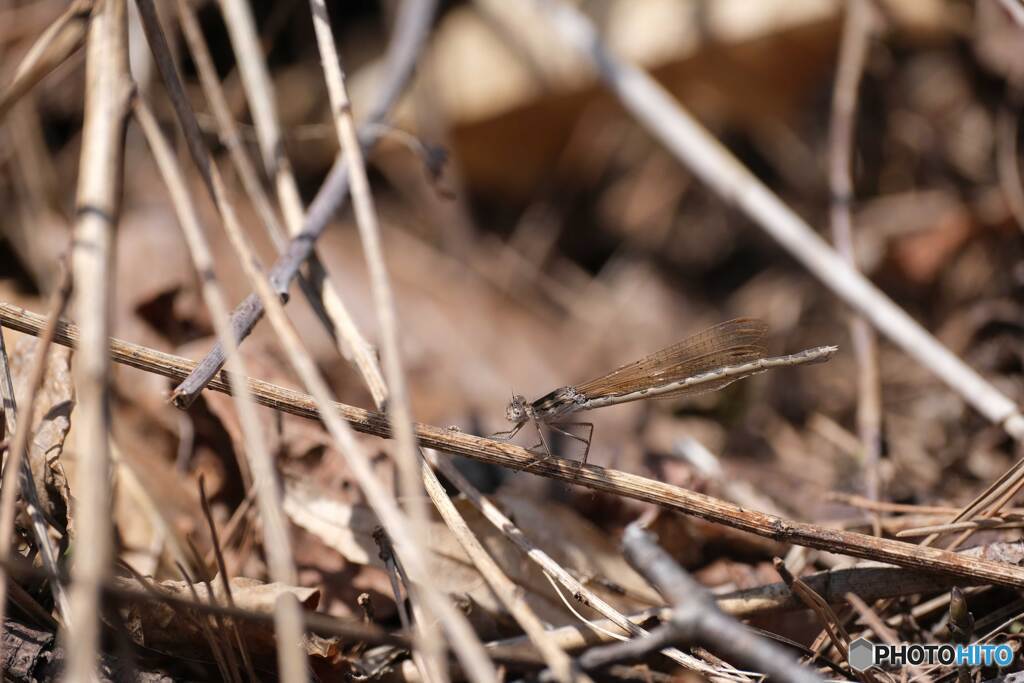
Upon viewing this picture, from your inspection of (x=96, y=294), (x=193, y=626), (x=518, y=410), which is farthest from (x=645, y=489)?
(x=96, y=294)

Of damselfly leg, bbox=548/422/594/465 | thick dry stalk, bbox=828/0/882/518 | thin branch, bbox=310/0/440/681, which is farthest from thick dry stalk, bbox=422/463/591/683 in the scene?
thick dry stalk, bbox=828/0/882/518

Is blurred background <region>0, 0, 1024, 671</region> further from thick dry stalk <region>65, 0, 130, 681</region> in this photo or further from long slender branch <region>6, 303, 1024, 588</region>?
thick dry stalk <region>65, 0, 130, 681</region>

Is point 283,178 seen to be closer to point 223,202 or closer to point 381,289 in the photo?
point 223,202

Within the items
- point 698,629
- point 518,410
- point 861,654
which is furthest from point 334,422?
point 861,654

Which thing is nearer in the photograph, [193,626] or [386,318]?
[386,318]

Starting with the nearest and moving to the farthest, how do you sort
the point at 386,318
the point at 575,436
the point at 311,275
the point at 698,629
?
the point at 698,629 → the point at 386,318 → the point at 311,275 → the point at 575,436

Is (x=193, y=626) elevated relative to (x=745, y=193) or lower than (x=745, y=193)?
lower

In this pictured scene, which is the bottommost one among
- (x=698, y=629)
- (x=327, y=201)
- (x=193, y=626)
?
(x=698, y=629)

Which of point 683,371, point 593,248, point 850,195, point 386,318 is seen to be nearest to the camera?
point 386,318

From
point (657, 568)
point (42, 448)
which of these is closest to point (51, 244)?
point (42, 448)
